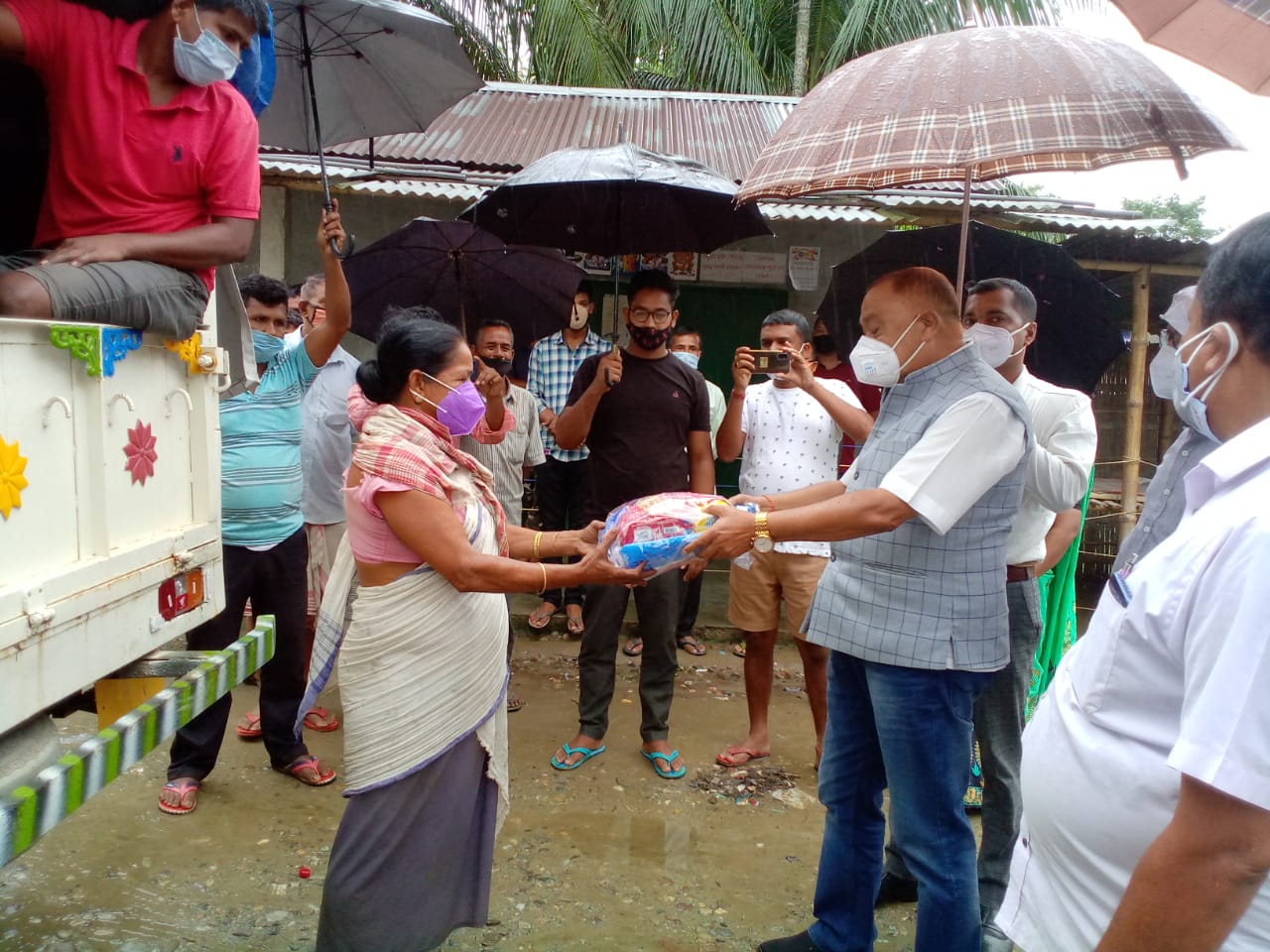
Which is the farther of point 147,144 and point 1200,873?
point 147,144

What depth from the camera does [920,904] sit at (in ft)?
7.73

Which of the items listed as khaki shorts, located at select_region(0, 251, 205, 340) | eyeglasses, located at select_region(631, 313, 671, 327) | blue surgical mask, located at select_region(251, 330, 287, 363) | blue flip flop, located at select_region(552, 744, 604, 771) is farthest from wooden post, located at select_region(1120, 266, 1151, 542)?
khaki shorts, located at select_region(0, 251, 205, 340)

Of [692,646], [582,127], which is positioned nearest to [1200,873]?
[692,646]

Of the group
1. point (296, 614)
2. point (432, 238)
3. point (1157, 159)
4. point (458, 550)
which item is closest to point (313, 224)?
point (432, 238)

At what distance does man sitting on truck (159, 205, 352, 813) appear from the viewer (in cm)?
353

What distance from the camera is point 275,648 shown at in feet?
12.3

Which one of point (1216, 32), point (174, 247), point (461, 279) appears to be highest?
point (1216, 32)

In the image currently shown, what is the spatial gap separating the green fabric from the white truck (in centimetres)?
306

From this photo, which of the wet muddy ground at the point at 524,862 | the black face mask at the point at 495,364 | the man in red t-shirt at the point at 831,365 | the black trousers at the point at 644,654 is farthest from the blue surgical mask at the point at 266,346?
the man in red t-shirt at the point at 831,365

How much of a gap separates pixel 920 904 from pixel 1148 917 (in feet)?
4.80

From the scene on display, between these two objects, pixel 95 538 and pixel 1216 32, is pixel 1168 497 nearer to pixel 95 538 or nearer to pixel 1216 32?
pixel 1216 32

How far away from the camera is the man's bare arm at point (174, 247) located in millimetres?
1943

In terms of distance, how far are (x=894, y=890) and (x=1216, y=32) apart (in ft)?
9.53

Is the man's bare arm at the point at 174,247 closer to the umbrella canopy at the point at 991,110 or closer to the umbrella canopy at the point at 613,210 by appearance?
the umbrella canopy at the point at 991,110
